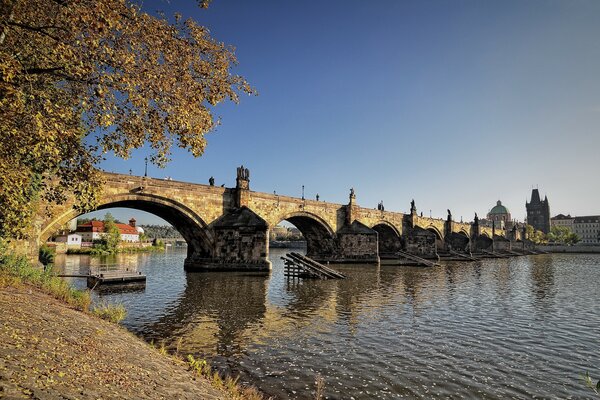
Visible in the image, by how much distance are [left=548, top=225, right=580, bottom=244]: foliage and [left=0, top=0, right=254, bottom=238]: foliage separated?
510ft

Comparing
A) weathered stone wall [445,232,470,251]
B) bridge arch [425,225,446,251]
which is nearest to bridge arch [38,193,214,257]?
bridge arch [425,225,446,251]

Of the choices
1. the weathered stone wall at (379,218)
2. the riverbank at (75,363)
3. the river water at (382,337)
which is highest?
the weathered stone wall at (379,218)

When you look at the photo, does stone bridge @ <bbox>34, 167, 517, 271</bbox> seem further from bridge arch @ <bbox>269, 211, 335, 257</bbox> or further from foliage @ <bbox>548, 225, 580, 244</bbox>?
foliage @ <bbox>548, 225, 580, 244</bbox>

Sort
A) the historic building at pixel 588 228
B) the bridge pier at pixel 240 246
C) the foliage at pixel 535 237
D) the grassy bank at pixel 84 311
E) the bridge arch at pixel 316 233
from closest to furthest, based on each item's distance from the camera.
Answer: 1. the grassy bank at pixel 84 311
2. the bridge pier at pixel 240 246
3. the bridge arch at pixel 316 233
4. the foliage at pixel 535 237
5. the historic building at pixel 588 228

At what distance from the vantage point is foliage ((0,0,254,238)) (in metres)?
7.07

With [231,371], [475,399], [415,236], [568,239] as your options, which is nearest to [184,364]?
[231,371]

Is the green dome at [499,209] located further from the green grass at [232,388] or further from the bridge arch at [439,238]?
the green grass at [232,388]

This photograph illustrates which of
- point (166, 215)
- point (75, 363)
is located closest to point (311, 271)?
point (166, 215)

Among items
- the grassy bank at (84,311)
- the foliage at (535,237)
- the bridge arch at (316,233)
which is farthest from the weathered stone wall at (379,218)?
the foliage at (535,237)

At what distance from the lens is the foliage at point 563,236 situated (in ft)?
423

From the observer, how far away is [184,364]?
8.50 metres

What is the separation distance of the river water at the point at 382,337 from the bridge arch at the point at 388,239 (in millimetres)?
36742

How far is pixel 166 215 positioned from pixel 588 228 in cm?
19990

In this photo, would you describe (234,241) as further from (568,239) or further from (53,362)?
(568,239)
